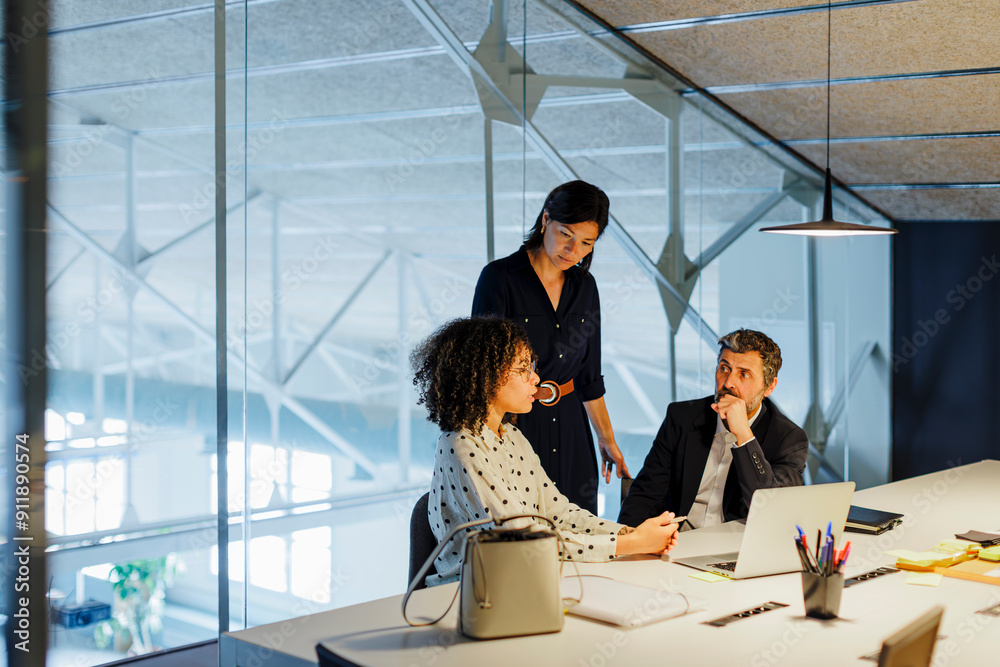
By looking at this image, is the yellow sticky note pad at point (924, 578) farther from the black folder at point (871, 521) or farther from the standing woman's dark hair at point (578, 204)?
the standing woman's dark hair at point (578, 204)

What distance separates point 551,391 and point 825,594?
149 cm

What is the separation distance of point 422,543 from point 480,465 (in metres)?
0.22

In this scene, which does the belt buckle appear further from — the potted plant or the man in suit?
the potted plant

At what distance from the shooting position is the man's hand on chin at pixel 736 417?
2.68 metres

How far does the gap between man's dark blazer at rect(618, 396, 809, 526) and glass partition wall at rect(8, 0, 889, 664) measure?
3.10ft

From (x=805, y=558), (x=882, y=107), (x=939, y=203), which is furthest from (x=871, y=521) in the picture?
(x=939, y=203)

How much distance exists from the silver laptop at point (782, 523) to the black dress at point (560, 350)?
1.14m

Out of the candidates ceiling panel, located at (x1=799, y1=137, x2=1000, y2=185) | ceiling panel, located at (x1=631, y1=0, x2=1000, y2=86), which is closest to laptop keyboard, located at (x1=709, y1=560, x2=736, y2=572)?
ceiling panel, located at (x1=631, y1=0, x2=1000, y2=86)

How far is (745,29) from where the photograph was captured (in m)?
3.98

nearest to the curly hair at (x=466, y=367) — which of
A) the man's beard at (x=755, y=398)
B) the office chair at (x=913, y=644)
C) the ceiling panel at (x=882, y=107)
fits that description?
the man's beard at (x=755, y=398)

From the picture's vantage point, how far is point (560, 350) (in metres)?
3.13

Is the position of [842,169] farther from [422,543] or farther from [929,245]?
[422,543]

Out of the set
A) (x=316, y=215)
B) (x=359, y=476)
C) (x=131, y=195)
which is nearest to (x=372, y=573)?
(x=359, y=476)

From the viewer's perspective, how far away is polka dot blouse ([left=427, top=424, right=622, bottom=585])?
6.50 ft
